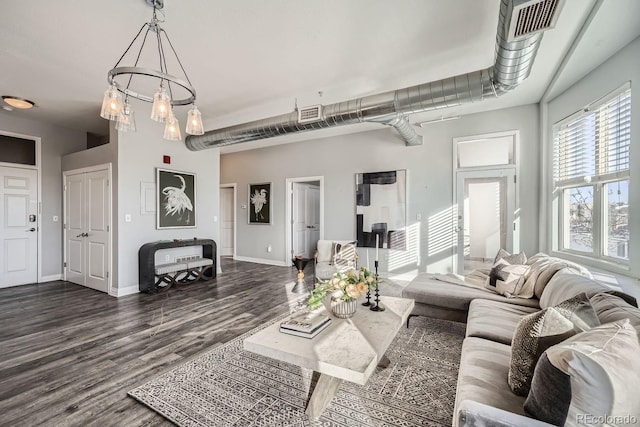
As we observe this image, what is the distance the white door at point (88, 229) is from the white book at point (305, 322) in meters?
4.04

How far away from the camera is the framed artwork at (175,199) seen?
4.89 metres

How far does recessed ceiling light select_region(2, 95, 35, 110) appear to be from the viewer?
3.89 m

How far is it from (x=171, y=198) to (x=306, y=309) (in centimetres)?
391

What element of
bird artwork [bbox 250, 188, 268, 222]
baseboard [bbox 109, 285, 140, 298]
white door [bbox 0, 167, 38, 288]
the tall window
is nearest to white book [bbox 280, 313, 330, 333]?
the tall window

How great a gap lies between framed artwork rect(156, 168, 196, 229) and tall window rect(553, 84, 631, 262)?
5.87 metres

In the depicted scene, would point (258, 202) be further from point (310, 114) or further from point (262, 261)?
point (310, 114)

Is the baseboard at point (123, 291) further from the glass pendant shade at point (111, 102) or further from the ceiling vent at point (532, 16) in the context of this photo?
the ceiling vent at point (532, 16)

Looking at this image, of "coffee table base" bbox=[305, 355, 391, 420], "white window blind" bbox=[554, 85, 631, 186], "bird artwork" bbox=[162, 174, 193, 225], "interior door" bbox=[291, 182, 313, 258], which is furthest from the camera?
"interior door" bbox=[291, 182, 313, 258]

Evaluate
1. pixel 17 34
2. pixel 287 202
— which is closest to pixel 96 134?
pixel 17 34

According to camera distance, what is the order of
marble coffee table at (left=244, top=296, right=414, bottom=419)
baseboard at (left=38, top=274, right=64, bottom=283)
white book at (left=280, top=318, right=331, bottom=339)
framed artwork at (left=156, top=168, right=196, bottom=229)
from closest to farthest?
marble coffee table at (left=244, top=296, right=414, bottom=419) < white book at (left=280, top=318, right=331, bottom=339) < framed artwork at (left=156, top=168, right=196, bottom=229) < baseboard at (left=38, top=274, right=64, bottom=283)

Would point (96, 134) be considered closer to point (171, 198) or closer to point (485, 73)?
point (171, 198)

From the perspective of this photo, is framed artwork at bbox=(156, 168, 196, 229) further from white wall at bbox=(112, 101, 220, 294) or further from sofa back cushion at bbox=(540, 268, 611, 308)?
sofa back cushion at bbox=(540, 268, 611, 308)

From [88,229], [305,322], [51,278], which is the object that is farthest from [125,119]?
[51,278]

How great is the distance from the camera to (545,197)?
13.5ft
